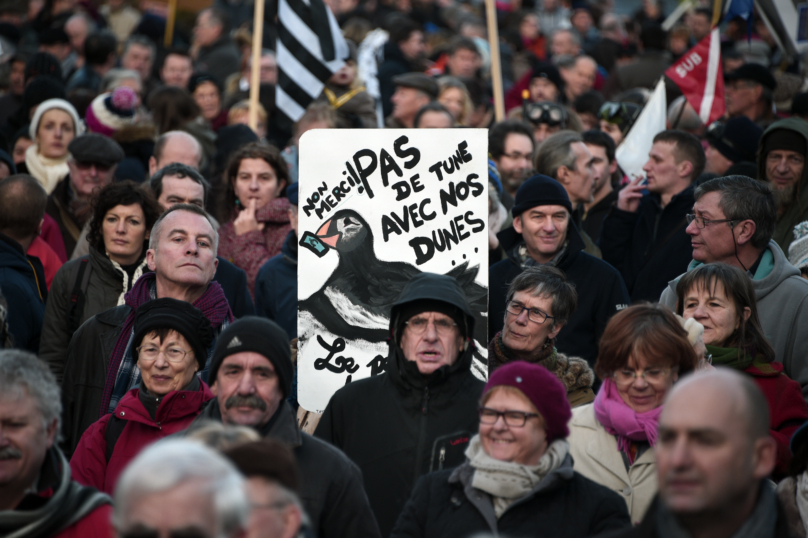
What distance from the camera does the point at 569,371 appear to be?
4.89 m

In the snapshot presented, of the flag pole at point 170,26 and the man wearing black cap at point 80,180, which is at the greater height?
the flag pole at point 170,26

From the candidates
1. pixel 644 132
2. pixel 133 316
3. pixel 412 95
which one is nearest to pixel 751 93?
pixel 644 132

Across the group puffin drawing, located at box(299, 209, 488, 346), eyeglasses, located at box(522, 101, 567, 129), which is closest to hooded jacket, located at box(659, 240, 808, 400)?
puffin drawing, located at box(299, 209, 488, 346)

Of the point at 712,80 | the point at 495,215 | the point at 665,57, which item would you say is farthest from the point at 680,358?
the point at 665,57

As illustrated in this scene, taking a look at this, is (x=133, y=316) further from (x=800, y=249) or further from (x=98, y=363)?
(x=800, y=249)

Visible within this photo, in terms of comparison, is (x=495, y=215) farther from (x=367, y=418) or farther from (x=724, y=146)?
(x=367, y=418)

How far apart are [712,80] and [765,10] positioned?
5.43 feet

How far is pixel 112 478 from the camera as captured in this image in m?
4.35

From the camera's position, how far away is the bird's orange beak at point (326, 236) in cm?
510

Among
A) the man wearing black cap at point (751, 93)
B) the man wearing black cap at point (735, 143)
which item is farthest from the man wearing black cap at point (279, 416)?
the man wearing black cap at point (751, 93)

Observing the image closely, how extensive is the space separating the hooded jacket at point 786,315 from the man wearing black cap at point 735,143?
8.88 feet

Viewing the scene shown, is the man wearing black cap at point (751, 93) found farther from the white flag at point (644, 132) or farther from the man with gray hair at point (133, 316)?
the man with gray hair at point (133, 316)

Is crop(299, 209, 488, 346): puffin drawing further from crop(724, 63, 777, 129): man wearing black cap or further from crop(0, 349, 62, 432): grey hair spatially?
crop(724, 63, 777, 129): man wearing black cap

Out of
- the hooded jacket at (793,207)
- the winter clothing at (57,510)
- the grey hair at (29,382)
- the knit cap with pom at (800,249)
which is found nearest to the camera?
the winter clothing at (57,510)
